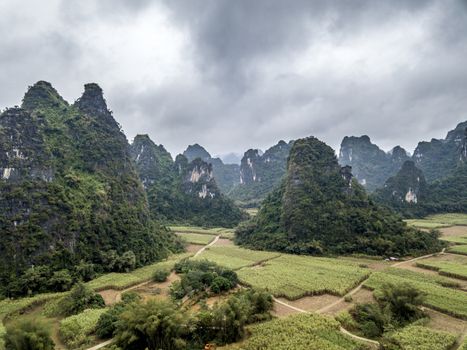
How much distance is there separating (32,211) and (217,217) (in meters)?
46.2

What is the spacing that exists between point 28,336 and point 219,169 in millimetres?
149318

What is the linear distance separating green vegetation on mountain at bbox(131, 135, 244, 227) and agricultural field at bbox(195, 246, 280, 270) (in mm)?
→ 27061


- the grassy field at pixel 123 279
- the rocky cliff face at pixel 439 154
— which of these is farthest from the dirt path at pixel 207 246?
the rocky cliff face at pixel 439 154

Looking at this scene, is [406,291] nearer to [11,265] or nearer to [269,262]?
[269,262]

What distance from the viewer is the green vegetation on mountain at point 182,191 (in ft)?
232

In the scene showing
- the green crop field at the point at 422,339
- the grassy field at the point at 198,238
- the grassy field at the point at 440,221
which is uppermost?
the grassy field at the point at 198,238

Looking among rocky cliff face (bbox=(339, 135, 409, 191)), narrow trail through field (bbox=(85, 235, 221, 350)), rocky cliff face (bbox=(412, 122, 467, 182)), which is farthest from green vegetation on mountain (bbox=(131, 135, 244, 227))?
rocky cliff face (bbox=(412, 122, 467, 182))

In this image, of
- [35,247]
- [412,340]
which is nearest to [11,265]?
[35,247]

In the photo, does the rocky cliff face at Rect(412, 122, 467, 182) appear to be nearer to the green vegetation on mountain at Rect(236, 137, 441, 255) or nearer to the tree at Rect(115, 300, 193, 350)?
the green vegetation on mountain at Rect(236, 137, 441, 255)

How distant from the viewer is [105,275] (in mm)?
29797

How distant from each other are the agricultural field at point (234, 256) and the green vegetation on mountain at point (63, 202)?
612 cm

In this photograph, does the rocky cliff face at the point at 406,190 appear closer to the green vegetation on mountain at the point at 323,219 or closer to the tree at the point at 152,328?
the green vegetation on mountain at the point at 323,219

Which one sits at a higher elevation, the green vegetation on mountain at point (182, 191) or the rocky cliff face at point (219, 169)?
the rocky cliff face at point (219, 169)

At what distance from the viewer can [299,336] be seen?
16.3 meters
